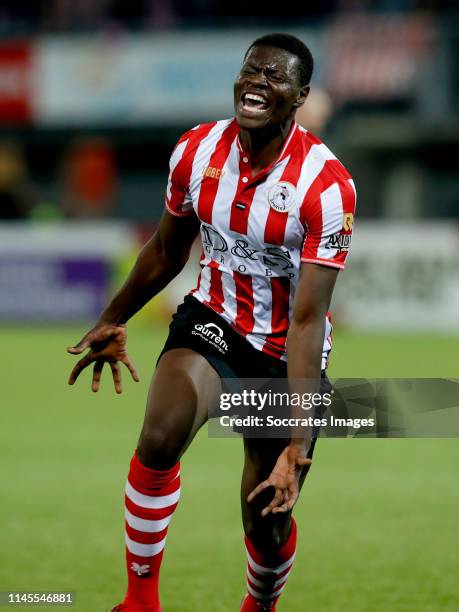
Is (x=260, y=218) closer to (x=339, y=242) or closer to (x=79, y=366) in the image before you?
(x=339, y=242)

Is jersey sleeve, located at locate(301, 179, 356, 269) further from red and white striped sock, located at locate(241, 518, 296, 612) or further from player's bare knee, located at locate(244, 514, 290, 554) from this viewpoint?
red and white striped sock, located at locate(241, 518, 296, 612)

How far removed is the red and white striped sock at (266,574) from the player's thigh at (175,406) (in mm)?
564

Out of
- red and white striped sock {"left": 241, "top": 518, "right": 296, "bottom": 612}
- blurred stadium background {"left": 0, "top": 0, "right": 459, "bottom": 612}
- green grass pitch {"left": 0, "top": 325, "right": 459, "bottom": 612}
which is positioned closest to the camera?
red and white striped sock {"left": 241, "top": 518, "right": 296, "bottom": 612}

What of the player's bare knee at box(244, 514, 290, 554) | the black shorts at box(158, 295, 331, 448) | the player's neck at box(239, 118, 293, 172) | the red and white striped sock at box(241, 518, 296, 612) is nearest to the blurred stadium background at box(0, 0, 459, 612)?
the red and white striped sock at box(241, 518, 296, 612)

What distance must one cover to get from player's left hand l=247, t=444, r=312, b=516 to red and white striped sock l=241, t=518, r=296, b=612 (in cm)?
60

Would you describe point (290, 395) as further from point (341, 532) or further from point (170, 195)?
point (341, 532)

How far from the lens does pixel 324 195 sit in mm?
4203

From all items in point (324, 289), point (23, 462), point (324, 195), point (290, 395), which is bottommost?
point (23, 462)

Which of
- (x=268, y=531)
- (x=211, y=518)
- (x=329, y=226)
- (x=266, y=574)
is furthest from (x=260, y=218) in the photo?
(x=211, y=518)

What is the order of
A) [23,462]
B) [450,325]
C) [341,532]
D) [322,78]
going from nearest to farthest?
[341,532]
[23,462]
[450,325]
[322,78]

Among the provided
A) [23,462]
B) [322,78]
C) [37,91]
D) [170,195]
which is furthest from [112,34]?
[170,195]

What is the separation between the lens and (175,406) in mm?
4230

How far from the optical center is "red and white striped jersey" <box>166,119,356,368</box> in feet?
13.8

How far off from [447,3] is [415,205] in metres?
3.43
